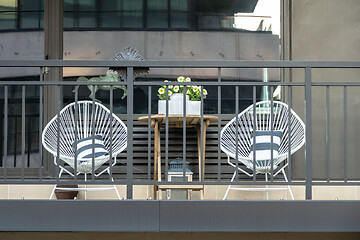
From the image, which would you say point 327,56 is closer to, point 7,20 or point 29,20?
point 29,20

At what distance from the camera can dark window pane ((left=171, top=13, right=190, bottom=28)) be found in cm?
568

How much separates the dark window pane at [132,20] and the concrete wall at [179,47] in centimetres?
7

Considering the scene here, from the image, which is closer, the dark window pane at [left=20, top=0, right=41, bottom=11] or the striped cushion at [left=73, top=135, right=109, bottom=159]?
the striped cushion at [left=73, top=135, right=109, bottom=159]

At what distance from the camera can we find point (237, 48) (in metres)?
5.66

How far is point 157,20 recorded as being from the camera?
567 centimetres

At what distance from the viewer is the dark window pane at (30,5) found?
5.42 metres

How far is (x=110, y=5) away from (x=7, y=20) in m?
0.94

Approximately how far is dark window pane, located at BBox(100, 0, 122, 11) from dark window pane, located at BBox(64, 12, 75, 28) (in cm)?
29

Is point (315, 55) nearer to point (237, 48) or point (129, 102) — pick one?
point (237, 48)

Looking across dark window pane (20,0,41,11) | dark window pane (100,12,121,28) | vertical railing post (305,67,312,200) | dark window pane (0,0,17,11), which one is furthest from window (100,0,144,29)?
vertical railing post (305,67,312,200)

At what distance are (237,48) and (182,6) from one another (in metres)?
0.65

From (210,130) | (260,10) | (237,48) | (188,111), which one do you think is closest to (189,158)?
(210,130)

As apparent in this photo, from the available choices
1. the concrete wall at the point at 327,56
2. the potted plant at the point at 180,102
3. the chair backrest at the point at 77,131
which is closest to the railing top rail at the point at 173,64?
the chair backrest at the point at 77,131

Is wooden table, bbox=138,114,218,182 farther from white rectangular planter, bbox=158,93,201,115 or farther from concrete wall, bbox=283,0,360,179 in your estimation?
concrete wall, bbox=283,0,360,179
